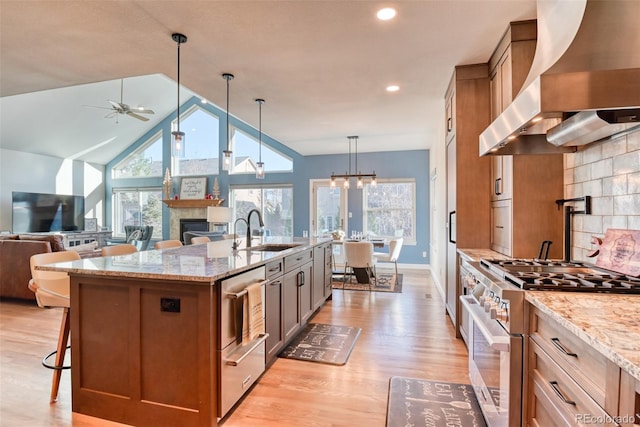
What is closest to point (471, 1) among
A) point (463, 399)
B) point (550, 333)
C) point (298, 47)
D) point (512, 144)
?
point (512, 144)

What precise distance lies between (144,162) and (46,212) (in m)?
2.65

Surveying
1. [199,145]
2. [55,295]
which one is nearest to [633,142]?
[55,295]

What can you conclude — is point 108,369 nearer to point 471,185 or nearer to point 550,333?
point 550,333

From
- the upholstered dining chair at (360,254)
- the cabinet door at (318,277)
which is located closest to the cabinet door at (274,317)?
the cabinet door at (318,277)

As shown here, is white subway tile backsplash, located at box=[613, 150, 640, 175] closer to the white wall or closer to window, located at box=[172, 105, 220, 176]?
window, located at box=[172, 105, 220, 176]

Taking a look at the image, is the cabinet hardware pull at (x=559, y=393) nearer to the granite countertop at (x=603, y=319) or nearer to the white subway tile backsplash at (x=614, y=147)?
the granite countertop at (x=603, y=319)

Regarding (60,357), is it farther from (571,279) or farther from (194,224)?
(194,224)

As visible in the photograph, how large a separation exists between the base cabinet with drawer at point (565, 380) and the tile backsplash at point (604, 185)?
2.92 ft

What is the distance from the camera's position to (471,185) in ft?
9.95

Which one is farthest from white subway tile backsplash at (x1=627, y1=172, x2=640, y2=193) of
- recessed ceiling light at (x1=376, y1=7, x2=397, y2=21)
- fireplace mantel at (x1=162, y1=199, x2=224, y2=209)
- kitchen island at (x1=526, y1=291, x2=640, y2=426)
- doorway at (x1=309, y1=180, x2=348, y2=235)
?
fireplace mantel at (x1=162, y1=199, x2=224, y2=209)

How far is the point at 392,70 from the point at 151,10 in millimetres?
2106

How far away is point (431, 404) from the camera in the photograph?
6.74ft

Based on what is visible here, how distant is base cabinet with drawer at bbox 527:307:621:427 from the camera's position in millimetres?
867

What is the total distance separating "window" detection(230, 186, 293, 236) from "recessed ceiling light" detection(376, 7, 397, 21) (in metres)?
5.95
